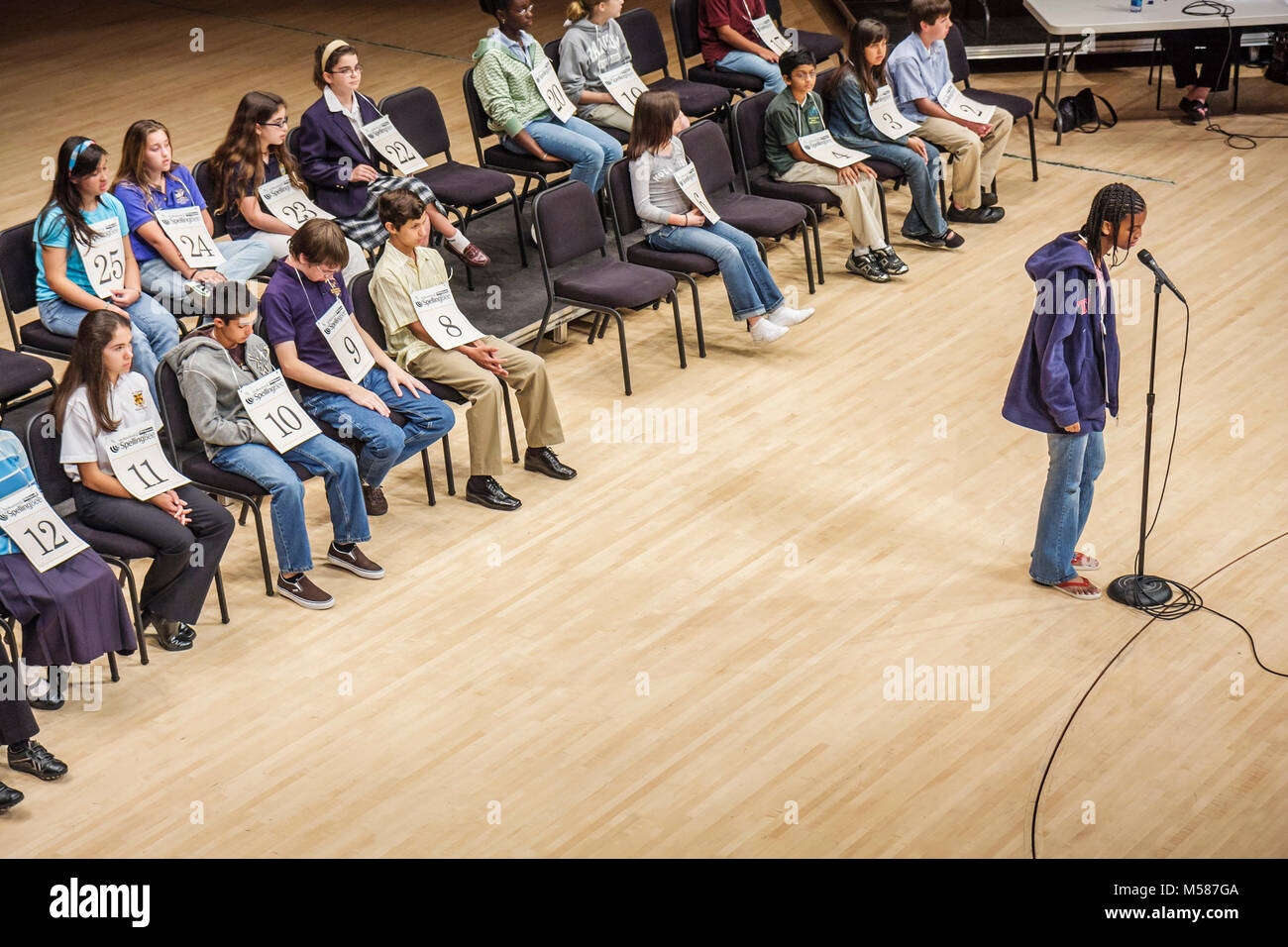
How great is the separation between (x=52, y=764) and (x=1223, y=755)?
3.66 metres

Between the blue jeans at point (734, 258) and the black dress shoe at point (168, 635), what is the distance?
10.2ft

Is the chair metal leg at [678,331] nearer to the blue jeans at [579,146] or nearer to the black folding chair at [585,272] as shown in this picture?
the black folding chair at [585,272]

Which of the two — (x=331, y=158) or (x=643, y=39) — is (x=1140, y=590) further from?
(x=643, y=39)

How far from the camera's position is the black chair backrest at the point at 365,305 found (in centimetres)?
620

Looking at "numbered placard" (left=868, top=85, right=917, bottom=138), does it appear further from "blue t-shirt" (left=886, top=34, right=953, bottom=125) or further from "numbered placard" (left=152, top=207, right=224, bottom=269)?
"numbered placard" (left=152, top=207, right=224, bottom=269)

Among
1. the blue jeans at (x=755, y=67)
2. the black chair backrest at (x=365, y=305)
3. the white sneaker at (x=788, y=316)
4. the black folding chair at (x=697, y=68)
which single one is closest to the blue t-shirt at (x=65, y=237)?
the black chair backrest at (x=365, y=305)

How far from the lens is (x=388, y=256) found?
6164 millimetres

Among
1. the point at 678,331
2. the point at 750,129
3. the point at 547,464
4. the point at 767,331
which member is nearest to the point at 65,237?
the point at 547,464

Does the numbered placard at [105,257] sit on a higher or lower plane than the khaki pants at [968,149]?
higher

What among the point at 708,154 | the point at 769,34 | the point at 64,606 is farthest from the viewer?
the point at 769,34

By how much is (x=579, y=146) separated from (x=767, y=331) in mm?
1507

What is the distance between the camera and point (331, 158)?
7.12 metres

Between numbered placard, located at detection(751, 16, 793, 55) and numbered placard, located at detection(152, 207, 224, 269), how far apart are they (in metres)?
3.97

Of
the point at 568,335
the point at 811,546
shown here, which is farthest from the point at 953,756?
the point at 568,335
